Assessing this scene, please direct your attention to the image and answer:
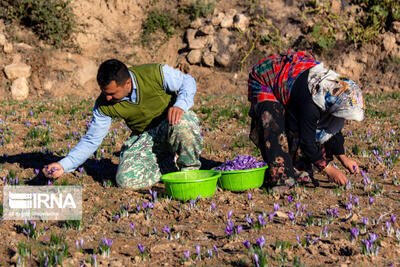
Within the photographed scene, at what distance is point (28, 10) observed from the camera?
55.6 feet

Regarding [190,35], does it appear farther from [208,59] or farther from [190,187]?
[190,187]

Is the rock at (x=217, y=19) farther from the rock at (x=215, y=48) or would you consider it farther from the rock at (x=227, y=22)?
the rock at (x=215, y=48)

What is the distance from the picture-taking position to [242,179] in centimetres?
492

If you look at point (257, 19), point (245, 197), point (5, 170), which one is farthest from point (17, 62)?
point (245, 197)

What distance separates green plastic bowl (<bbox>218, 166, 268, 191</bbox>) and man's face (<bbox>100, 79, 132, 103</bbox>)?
4.55ft

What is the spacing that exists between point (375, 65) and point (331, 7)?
265 cm

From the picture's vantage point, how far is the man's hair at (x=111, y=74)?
4.64 m

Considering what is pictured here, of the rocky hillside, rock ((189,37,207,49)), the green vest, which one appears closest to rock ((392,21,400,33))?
the rocky hillside

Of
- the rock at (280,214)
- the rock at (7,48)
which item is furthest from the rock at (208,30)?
the rock at (280,214)

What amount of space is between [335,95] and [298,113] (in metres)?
0.56

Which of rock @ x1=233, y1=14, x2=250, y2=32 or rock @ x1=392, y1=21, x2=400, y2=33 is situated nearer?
rock @ x1=392, y1=21, x2=400, y2=33

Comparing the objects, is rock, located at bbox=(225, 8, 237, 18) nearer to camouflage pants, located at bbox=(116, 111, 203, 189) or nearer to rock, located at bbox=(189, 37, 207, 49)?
rock, located at bbox=(189, 37, 207, 49)

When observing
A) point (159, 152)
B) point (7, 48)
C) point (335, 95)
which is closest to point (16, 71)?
point (7, 48)

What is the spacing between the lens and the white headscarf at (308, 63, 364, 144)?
439 cm
